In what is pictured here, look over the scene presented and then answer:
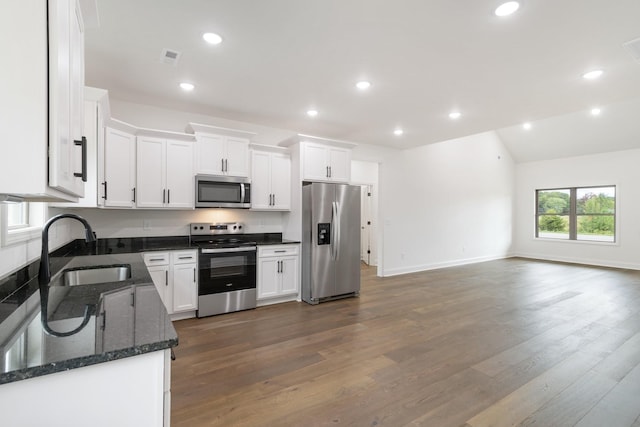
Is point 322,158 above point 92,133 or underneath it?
above

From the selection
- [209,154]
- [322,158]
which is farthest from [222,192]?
[322,158]

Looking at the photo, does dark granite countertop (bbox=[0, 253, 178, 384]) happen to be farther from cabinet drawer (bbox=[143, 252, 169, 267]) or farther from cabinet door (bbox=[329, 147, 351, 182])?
cabinet door (bbox=[329, 147, 351, 182])

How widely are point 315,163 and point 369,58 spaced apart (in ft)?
6.88

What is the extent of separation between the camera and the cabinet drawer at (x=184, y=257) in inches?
145

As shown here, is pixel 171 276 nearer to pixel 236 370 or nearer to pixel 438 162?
pixel 236 370

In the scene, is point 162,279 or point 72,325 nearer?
point 72,325

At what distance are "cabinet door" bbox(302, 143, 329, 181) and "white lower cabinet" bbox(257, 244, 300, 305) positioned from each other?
1.09m

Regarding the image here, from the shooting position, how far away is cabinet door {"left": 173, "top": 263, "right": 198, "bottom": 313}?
12.2ft

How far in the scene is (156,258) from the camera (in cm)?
358

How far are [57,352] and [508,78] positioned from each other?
12.9ft

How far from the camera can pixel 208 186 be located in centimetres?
406

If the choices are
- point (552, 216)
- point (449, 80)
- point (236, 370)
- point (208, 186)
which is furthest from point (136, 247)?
point (552, 216)

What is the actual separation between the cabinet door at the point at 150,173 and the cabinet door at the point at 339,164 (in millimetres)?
2363

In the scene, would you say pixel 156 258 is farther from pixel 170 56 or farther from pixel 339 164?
pixel 339 164
